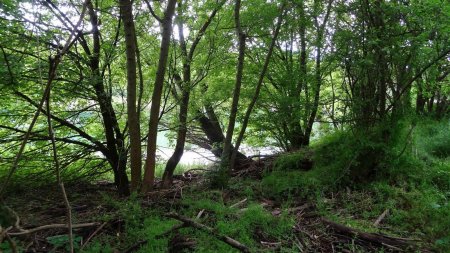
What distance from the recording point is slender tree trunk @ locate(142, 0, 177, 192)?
473 cm

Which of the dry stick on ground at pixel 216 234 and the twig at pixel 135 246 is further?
the twig at pixel 135 246

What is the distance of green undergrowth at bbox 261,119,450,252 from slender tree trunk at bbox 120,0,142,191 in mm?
2031

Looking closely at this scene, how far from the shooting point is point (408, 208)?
4.31m

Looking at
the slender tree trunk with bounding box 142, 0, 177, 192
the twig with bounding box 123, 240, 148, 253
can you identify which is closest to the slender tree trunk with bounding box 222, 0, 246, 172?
the slender tree trunk with bounding box 142, 0, 177, 192

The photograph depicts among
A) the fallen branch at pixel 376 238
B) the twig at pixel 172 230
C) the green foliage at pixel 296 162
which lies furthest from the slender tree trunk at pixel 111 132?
the fallen branch at pixel 376 238

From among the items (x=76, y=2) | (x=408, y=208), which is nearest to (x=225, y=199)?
(x=408, y=208)

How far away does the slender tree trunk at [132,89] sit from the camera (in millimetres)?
4684

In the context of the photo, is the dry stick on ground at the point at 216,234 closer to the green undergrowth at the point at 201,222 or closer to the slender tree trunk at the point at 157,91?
the green undergrowth at the point at 201,222

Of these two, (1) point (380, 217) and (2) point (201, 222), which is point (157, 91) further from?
(1) point (380, 217)

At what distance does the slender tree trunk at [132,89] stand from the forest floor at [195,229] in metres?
0.48

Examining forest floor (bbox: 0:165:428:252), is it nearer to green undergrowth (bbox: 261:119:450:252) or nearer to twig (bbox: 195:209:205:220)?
twig (bbox: 195:209:205:220)

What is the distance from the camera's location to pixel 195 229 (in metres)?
3.83

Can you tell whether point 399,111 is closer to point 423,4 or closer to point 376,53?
point 376,53

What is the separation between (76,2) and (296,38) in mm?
4396
